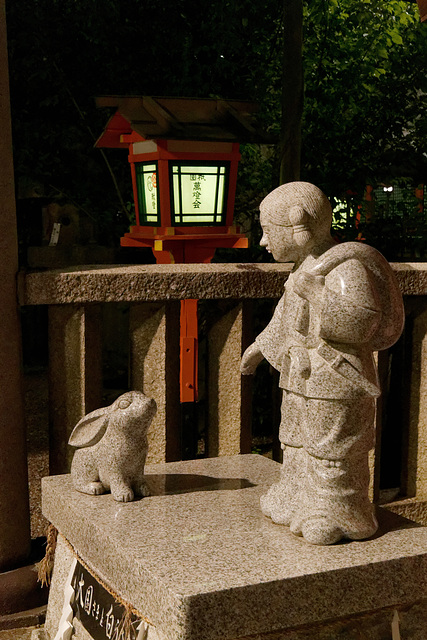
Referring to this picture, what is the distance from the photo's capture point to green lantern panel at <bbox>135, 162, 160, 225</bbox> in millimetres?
5715

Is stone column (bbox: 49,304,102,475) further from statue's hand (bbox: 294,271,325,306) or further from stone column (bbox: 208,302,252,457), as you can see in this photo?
statue's hand (bbox: 294,271,325,306)

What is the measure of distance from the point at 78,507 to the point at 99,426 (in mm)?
286

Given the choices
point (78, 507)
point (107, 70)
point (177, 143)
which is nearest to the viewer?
point (78, 507)

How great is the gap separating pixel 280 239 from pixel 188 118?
10.8ft

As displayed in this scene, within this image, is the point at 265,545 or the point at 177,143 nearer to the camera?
the point at 265,545

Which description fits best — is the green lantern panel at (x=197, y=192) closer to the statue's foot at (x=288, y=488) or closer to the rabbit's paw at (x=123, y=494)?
the rabbit's paw at (x=123, y=494)

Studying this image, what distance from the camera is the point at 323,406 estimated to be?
7.97ft

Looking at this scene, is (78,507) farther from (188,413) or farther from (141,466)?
(188,413)

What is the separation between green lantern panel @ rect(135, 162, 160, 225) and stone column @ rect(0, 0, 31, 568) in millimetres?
2477

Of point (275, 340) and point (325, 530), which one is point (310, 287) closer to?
point (275, 340)

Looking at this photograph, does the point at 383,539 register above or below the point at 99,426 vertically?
below

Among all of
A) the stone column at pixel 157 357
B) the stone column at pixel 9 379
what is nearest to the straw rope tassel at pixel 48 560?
the stone column at pixel 9 379

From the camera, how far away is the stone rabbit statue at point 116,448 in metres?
2.79

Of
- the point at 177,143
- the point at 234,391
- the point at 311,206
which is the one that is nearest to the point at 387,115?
the point at 177,143
